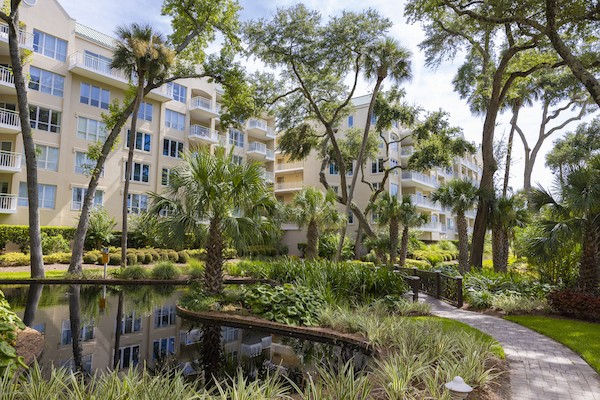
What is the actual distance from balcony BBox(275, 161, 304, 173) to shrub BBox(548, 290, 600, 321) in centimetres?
3343

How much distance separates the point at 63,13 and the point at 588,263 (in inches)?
1285

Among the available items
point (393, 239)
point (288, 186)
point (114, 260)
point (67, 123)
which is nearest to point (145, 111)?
point (67, 123)

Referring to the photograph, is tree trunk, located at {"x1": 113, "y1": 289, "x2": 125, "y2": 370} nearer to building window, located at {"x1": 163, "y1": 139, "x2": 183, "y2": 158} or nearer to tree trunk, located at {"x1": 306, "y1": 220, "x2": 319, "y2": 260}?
tree trunk, located at {"x1": 306, "y1": 220, "x2": 319, "y2": 260}

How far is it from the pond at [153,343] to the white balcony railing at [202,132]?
24.3 m

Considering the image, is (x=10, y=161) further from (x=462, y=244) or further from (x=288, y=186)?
(x=462, y=244)

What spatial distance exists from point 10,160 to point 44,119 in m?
3.67

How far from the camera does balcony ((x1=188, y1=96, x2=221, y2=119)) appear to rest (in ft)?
118

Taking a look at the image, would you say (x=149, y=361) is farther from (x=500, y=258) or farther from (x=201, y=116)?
(x=201, y=116)

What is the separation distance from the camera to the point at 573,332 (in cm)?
880

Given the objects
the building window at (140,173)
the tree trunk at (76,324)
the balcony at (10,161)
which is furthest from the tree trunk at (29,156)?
the building window at (140,173)

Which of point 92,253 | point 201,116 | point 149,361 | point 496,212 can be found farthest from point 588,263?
point 201,116

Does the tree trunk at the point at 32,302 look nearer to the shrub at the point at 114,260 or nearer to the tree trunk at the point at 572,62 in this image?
the shrub at the point at 114,260

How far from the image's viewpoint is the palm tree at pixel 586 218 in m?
11.1

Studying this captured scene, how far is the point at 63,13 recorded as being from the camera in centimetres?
2817
